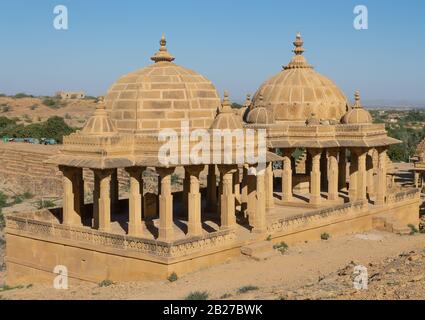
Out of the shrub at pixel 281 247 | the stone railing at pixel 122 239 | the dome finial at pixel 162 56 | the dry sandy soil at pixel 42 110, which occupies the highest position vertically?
the dome finial at pixel 162 56

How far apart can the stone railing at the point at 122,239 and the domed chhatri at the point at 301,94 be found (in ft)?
33.0

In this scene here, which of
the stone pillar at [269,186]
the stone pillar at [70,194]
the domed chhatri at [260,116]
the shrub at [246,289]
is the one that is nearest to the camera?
the shrub at [246,289]

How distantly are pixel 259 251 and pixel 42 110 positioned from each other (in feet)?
288

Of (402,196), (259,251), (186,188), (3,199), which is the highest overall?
(186,188)

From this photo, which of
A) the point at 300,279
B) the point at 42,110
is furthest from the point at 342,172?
the point at 42,110

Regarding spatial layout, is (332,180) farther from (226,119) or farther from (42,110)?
(42,110)

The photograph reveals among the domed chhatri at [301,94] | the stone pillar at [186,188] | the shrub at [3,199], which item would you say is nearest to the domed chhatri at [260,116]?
the domed chhatri at [301,94]

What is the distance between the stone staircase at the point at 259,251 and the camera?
69.2ft

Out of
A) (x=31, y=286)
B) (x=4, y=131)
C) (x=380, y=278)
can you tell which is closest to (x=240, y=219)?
(x=31, y=286)

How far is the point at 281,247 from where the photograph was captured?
22703 millimetres

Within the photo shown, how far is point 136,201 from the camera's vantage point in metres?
20.9

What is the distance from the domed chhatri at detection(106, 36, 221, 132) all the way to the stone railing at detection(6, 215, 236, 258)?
142 inches

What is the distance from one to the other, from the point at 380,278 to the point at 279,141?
12.6 metres

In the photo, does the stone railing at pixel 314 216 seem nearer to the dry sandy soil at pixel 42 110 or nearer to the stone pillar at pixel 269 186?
the stone pillar at pixel 269 186
